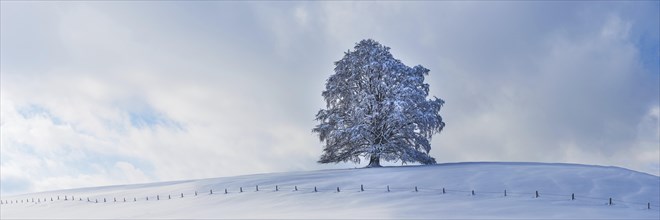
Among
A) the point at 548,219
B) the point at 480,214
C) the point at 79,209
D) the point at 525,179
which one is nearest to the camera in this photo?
the point at 548,219

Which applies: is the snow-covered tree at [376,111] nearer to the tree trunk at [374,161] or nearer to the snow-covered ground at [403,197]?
the tree trunk at [374,161]

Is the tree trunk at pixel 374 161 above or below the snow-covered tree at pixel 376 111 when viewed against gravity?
below

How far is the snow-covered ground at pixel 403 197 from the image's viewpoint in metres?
26.5

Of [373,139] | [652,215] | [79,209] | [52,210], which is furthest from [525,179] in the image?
[52,210]

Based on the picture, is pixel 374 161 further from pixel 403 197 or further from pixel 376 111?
pixel 403 197

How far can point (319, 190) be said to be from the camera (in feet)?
115

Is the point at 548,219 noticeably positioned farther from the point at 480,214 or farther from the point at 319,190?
the point at 319,190

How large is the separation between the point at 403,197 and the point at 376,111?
→ 1744 centimetres

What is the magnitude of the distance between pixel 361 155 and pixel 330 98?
5282mm

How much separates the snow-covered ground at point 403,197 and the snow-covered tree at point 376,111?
6153 millimetres

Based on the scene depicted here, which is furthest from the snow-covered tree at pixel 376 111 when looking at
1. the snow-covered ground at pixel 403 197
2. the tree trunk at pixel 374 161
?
the snow-covered ground at pixel 403 197

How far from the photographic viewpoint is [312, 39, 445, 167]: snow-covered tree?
156 feet

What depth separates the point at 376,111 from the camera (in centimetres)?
4809

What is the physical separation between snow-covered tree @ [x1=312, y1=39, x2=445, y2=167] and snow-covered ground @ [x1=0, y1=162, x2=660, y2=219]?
20.2 feet
